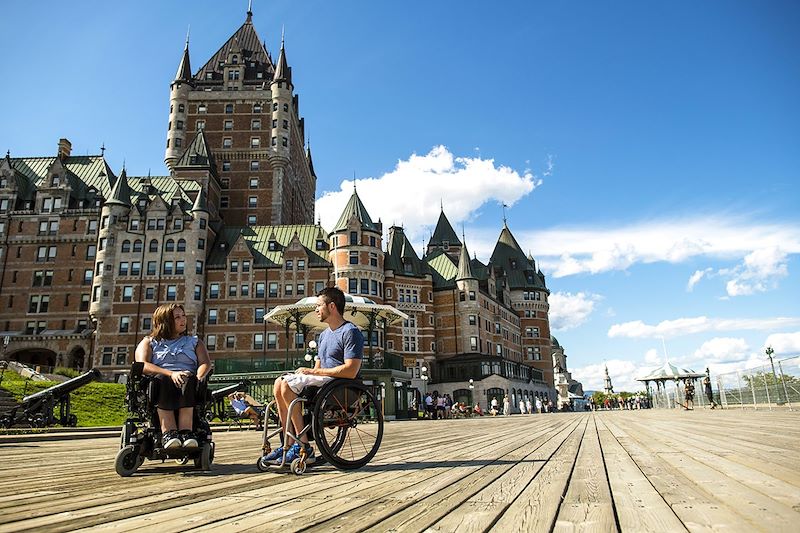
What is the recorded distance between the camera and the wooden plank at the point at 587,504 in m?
2.25

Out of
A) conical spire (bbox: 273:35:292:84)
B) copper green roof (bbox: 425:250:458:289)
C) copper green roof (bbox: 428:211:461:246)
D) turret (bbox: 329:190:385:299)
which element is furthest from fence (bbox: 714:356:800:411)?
conical spire (bbox: 273:35:292:84)

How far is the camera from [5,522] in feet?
7.82

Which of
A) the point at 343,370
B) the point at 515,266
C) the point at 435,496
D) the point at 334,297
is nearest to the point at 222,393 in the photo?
the point at 334,297

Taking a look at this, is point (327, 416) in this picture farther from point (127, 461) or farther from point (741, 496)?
point (741, 496)

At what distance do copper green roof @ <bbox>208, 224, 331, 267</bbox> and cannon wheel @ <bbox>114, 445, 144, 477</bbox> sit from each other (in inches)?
1861

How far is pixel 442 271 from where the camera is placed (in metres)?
63.0

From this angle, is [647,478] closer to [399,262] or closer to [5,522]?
[5,522]

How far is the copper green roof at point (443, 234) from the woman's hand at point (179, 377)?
72.1 metres

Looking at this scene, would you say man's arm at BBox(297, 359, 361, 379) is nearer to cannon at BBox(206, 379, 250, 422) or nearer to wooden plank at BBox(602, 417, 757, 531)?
cannon at BBox(206, 379, 250, 422)

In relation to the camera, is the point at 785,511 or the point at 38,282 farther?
the point at 38,282

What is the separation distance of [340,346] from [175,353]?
63.1 inches

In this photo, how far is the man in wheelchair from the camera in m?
4.50

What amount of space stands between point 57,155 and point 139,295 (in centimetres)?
2521

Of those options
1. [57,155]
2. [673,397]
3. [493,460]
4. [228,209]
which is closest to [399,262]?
[228,209]
